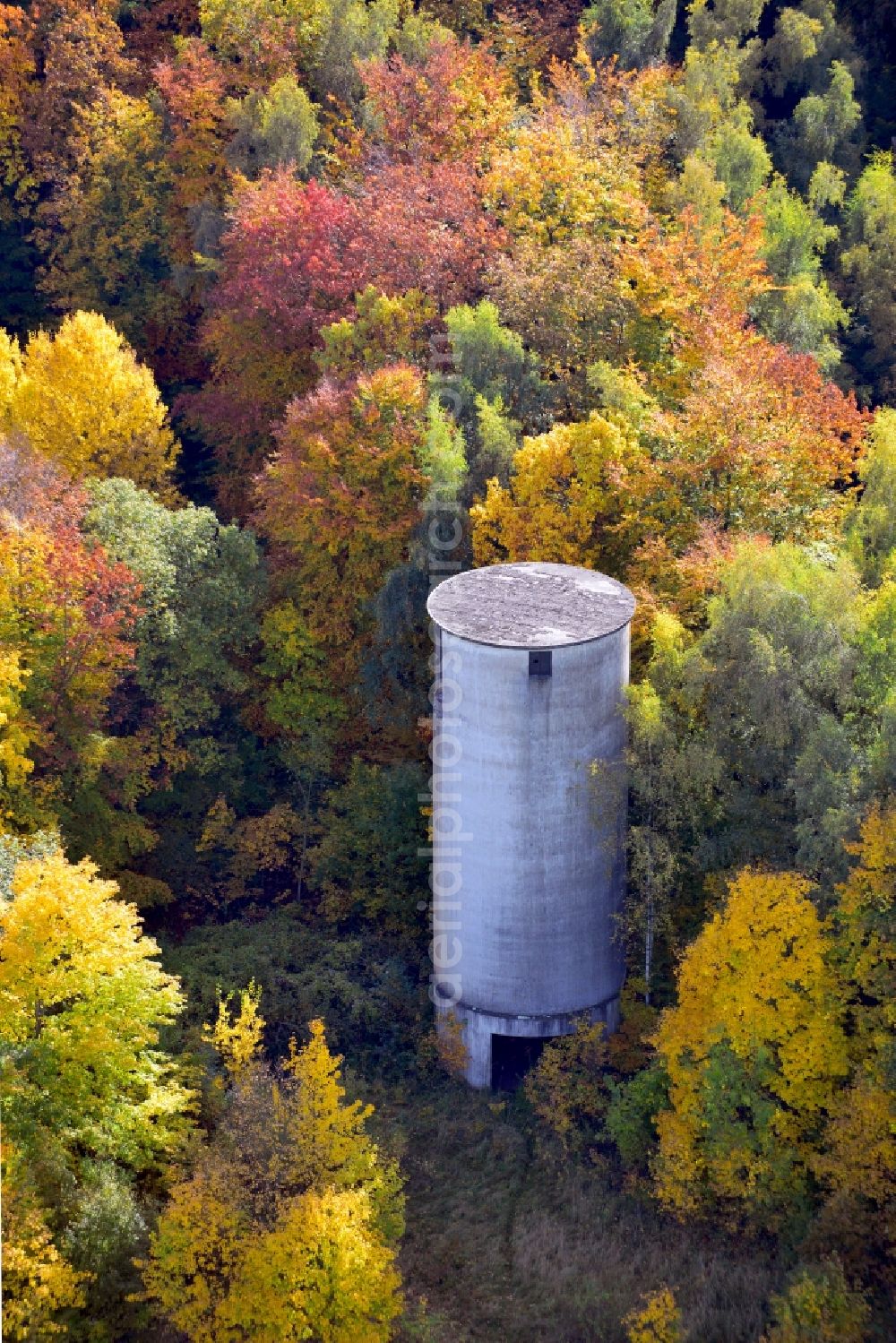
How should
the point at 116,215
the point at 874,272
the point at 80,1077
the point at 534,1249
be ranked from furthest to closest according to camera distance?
the point at 116,215
the point at 874,272
the point at 534,1249
the point at 80,1077

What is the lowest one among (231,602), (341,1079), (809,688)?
(341,1079)

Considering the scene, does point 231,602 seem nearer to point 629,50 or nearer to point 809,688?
point 809,688

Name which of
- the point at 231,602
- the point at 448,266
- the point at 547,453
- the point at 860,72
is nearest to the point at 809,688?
the point at 547,453

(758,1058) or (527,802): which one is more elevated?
(527,802)

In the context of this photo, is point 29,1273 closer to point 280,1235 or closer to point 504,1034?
point 280,1235

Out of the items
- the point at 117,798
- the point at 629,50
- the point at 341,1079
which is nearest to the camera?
the point at 341,1079

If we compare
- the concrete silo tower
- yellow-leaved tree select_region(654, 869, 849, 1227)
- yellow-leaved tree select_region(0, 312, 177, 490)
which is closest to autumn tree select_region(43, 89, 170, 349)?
yellow-leaved tree select_region(0, 312, 177, 490)

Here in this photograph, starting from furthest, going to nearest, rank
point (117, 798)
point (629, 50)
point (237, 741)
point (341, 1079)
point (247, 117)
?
point (629, 50)
point (247, 117)
point (237, 741)
point (117, 798)
point (341, 1079)

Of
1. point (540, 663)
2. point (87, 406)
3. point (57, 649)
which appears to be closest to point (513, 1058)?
point (540, 663)
